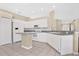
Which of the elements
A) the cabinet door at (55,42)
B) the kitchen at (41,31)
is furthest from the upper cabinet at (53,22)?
the cabinet door at (55,42)

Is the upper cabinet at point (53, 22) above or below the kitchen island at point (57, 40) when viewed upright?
above

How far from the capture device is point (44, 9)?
5.68 feet

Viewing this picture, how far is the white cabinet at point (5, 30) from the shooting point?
1688 millimetres

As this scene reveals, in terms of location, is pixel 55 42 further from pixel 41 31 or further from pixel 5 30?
pixel 5 30

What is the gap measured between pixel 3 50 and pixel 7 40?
0.15m

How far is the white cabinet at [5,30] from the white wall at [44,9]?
18cm

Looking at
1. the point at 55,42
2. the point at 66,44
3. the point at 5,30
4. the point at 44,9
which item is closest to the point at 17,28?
the point at 5,30

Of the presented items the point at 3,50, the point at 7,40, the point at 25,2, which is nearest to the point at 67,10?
the point at 25,2

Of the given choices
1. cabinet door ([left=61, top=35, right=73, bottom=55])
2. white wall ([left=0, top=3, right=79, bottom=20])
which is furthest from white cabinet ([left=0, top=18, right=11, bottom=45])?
cabinet door ([left=61, top=35, right=73, bottom=55])

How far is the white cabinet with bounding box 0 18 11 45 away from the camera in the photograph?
66.5 inches

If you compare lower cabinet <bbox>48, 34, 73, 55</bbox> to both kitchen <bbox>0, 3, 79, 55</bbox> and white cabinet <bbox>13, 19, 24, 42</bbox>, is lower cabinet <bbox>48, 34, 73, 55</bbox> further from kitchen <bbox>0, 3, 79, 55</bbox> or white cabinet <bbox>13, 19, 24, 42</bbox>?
white cabinet <bbox>13, 19, 24, 42</bbox>

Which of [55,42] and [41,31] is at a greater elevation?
[41,31]

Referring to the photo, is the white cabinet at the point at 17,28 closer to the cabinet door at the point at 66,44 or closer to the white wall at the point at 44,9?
the white wall at the point at 44,9

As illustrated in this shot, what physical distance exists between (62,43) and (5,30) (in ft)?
2.67
